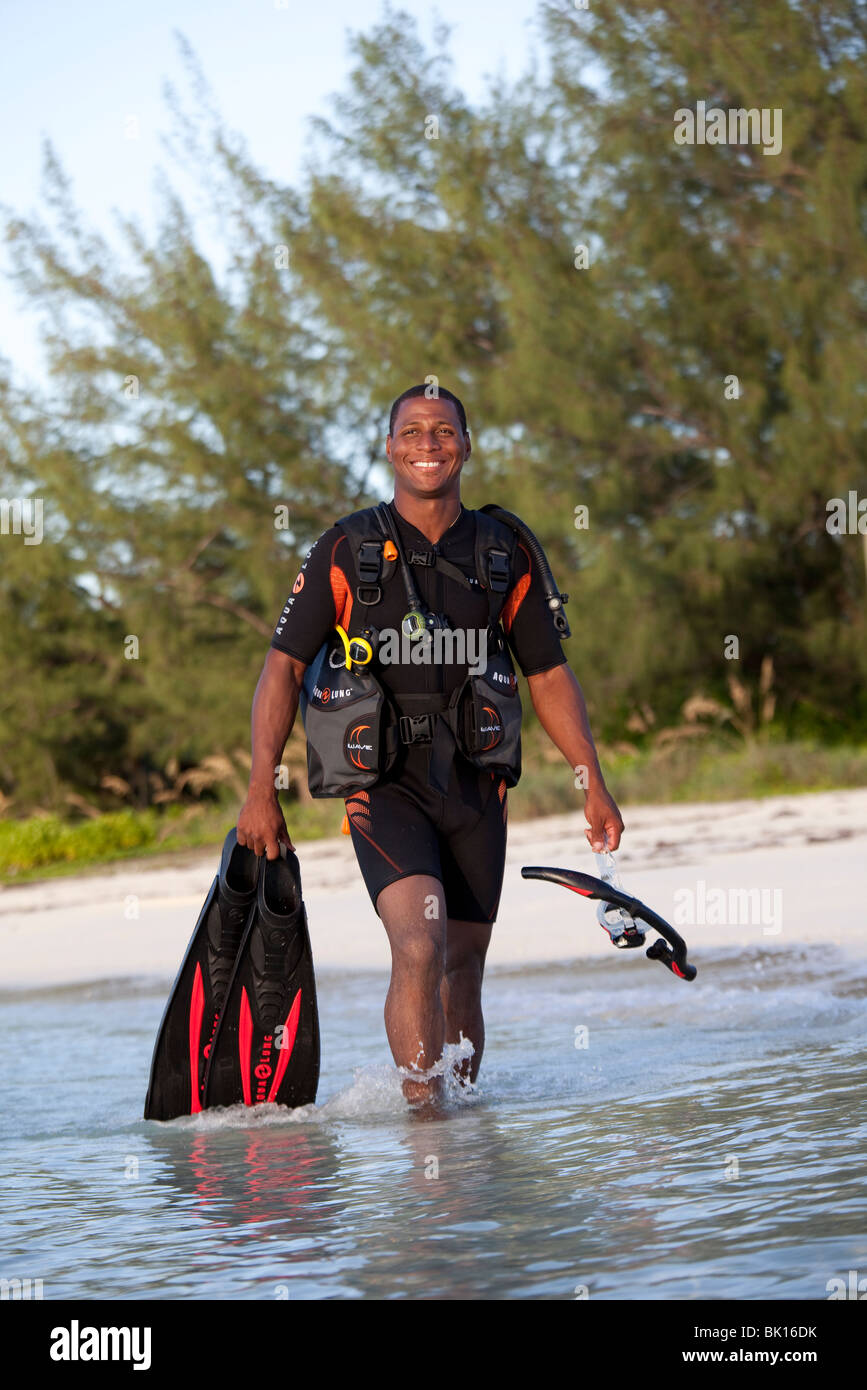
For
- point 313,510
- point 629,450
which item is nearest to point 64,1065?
point 629,450

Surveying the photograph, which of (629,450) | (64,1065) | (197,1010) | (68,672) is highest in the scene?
(629,450)

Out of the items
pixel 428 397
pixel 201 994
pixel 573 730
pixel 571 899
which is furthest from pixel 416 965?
pixel 571 899

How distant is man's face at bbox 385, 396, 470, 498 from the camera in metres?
4.26

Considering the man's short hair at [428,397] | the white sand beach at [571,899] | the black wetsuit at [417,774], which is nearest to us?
the black wetsuit at [417,774]

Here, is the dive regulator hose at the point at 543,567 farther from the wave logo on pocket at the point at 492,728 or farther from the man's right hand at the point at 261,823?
the man's right hand at the point at 261,823

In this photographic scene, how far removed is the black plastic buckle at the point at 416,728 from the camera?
418cm

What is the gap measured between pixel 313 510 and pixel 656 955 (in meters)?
15.7

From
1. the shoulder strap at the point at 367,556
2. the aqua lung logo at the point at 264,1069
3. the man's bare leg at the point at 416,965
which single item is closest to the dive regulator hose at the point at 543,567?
the shoulder strap at the point at 367,556

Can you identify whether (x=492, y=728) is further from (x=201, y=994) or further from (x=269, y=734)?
(x=201, y=994)

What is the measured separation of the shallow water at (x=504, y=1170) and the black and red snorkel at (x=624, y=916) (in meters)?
0.37

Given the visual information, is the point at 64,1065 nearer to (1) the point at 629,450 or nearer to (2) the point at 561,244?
(1) the point at 629,450

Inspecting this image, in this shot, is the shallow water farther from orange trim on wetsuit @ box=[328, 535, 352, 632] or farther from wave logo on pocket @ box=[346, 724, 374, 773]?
orange trim on wetsuit @ box=[328, 535, 352, 632]

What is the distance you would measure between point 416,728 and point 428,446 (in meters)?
0.75

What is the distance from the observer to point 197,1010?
472cm
